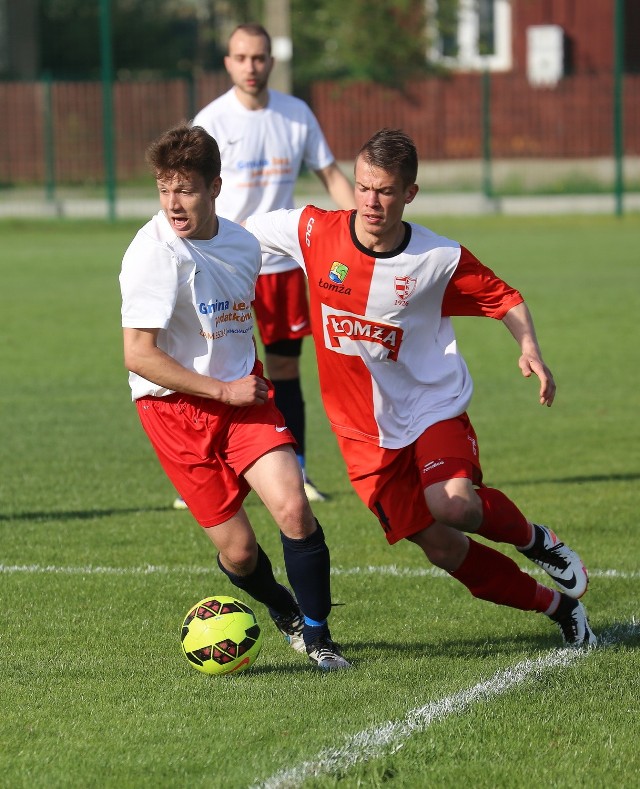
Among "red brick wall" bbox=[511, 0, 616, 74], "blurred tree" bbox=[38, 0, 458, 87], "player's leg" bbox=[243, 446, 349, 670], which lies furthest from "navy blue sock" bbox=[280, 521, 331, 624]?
"red brick wall" bbox=[511, 0, 616, 74]

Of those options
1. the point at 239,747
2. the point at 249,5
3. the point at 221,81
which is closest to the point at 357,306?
the point at 239,747

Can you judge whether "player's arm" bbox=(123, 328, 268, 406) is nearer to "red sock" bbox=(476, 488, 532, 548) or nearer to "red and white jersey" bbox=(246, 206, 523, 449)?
"red and white jersey" bbox=(246, 206, 523, 449)

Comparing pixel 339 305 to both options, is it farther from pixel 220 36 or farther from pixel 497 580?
pixel 220 36

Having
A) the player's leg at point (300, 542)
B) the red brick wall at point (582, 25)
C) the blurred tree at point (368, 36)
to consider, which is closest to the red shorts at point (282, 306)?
the player's leg at point (300, 542)

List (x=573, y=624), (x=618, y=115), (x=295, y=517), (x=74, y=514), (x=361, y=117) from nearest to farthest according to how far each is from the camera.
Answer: (x=295, y=517)
(x=573, y=624)
(x=74, y=514)
(x=618, y=115)
(x=361, y=117)

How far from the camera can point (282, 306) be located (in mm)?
7992

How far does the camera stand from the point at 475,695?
4492mm

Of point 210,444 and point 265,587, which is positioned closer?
point 210,444

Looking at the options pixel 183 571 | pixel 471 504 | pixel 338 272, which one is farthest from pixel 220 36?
pixel 471 504

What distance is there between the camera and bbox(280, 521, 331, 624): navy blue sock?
15.9 ft

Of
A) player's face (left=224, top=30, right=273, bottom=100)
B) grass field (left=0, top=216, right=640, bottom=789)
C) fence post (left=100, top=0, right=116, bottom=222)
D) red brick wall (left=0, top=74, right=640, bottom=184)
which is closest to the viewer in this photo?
grass field (left=0, top=216, right=640, bottom=789)

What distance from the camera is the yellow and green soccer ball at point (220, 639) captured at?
15.5 feet

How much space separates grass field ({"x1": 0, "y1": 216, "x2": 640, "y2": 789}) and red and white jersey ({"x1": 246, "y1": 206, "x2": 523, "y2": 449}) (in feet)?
2.85

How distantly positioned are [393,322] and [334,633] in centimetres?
122
